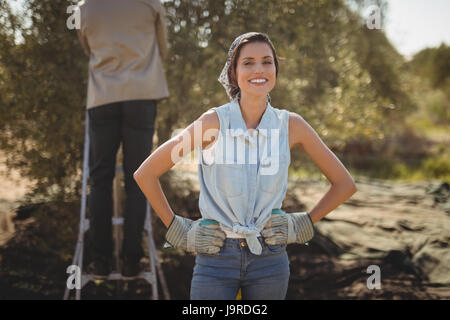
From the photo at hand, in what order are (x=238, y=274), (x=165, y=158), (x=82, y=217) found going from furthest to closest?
1. (x=82, y=217)
2. (x=165, y=158)
3. (x=238, y=274)

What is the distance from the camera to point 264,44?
6.70 feet

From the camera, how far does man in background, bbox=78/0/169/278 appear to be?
3.19 m

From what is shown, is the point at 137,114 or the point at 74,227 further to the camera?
the point at 74,227

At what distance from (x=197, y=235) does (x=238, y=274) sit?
0.24 m

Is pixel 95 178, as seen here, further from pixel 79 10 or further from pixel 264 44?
pixel 264 44

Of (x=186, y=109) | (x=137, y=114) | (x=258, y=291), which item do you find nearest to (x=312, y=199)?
(x=186, y=109)

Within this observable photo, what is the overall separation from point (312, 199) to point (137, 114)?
352 cm

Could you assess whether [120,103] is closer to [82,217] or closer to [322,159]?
[82,217]

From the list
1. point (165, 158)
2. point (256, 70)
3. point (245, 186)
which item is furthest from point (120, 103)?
point (245, 186)

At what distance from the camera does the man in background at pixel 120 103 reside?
319cm

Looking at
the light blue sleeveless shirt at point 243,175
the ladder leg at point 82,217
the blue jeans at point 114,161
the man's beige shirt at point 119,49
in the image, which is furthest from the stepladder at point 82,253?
the light blue sleeveless shirt at point 243,175

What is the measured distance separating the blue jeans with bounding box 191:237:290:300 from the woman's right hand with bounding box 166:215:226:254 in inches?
2.0

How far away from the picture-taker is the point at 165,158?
2.00 metres

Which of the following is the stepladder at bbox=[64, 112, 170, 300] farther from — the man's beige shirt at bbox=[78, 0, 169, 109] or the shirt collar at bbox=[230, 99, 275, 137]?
the shirt collar at bbox=[230, 99, 275, 137]
